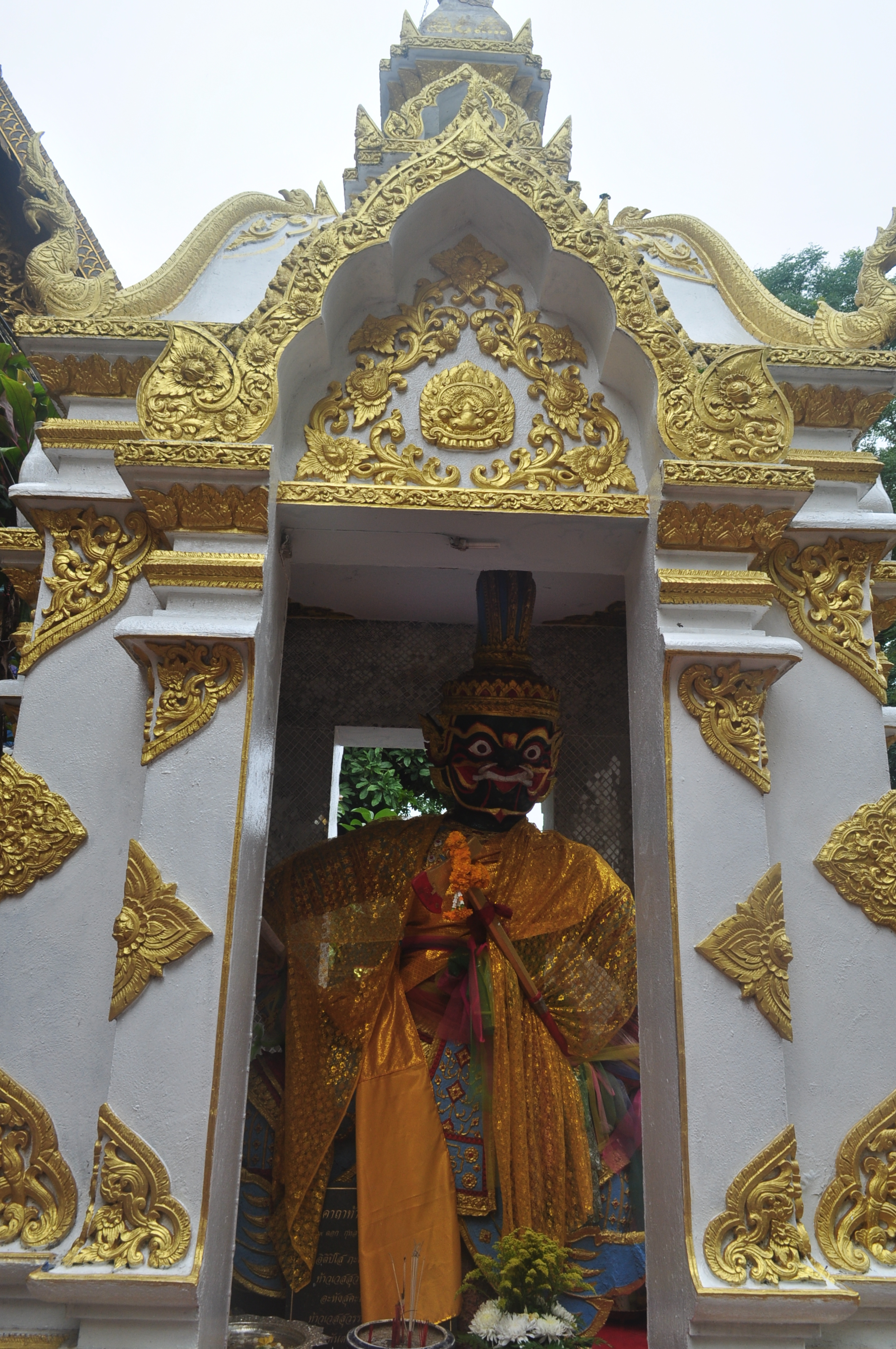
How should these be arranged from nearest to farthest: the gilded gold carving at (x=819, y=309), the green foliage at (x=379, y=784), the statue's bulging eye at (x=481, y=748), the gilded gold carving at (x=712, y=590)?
the gilded gold carving at (x=712, y=590) → the gilded gold carving at (x=819, y=309) → the statue's bulging eye at (x=481, y=748) → the green foliage at (x=379, y=784)

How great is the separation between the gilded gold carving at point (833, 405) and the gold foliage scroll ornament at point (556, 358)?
0.36 m

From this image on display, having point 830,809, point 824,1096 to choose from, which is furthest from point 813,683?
point 824,1096

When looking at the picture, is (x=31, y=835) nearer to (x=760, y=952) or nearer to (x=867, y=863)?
(x=760, y=952)

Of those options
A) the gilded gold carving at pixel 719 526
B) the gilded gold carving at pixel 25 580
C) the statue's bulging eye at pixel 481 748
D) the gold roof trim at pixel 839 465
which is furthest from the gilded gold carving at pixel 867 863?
the gilded gold carving at pixel 25 580

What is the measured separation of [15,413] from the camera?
19.9 ft

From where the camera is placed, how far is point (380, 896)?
5734 mm

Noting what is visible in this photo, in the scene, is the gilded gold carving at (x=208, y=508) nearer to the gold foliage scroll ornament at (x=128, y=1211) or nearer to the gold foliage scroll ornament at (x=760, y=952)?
the gold foliage scroll ornament at (x=128, y=1211)

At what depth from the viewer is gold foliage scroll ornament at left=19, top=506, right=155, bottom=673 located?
439 cm

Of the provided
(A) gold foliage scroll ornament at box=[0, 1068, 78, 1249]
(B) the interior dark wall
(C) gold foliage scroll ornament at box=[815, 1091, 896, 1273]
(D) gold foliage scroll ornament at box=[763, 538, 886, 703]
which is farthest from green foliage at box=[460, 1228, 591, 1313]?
(B) the interior dark wall

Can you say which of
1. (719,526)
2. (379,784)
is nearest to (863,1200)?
(719,526)

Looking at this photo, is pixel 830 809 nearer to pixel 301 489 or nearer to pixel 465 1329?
pixel 301 489

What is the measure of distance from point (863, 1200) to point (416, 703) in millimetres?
3894

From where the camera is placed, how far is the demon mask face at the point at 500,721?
596 cm

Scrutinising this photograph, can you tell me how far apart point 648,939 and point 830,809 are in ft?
2.90
